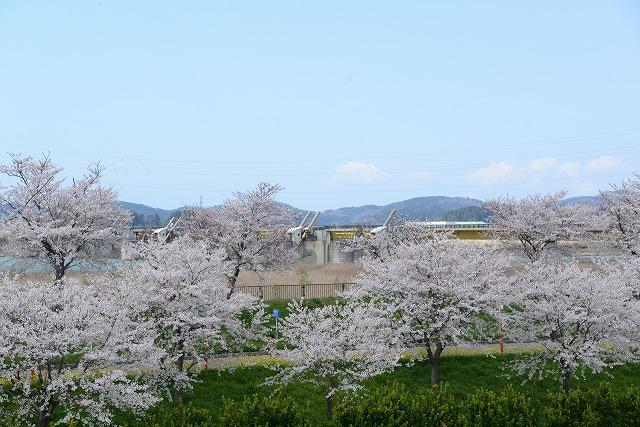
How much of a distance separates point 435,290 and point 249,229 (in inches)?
599

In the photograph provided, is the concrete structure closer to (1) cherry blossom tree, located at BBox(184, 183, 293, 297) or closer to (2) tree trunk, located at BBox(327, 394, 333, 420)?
(1) cherry blossom tree, located at BBox(184, 183, 293, 297)

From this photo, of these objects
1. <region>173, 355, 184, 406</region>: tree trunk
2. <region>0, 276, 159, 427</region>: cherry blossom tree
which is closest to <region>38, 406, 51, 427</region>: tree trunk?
<region>0, 276, 159, 427</region>: cherry blossom tree

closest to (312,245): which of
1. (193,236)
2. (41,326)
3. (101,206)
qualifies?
(193,236)

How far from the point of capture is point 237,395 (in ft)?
79.9

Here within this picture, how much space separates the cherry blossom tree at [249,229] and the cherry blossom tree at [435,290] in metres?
11.2

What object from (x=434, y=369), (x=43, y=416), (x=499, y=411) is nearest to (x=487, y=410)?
(x=499, y=411)

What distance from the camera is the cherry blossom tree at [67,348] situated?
58.6 feet

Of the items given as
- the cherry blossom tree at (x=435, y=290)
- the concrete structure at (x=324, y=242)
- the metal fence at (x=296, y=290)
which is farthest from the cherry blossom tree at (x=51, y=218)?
A: the concrete structure at (x=324, y=242)

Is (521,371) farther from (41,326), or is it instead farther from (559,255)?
(559,255)

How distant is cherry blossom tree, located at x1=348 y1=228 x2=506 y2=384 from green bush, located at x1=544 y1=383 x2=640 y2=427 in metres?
4.51

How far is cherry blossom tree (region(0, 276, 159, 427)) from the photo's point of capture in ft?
58.6

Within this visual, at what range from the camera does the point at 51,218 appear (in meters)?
32.7

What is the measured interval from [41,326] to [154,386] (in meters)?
4.71

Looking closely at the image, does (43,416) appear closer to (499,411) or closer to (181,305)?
(181,305)
